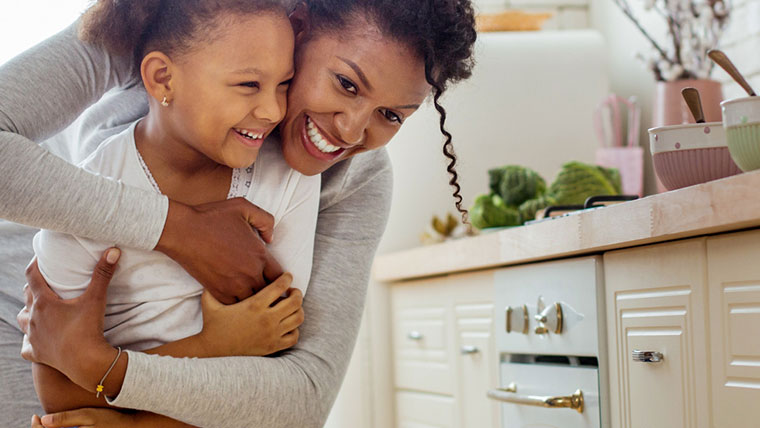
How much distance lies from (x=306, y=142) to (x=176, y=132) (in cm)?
18

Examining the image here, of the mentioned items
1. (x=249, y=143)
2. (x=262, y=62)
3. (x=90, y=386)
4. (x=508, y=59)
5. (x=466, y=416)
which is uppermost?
(x=508, y=59)

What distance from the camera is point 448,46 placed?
1.16 meters

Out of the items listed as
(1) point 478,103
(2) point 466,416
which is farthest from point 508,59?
(2) point 466,416

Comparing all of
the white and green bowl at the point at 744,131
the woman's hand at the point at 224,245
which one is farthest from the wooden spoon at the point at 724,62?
the woman's hand at the point at 224,245

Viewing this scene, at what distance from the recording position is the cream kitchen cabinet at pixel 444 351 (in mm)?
1823

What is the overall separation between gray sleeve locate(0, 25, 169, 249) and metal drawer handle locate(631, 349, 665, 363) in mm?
698

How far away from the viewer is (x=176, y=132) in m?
1.17

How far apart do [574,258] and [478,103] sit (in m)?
1.34

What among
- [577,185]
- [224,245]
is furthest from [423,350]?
[224,245]

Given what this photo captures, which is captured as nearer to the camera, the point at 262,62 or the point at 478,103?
the point at 262,62

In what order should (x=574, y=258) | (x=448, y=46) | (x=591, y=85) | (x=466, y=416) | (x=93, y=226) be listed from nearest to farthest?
1. (x=93, y=226)
2. (x=448, y=46)
3. (x=574, y=258)
4. (x=466, y=416)
5. (x=591, y=85)

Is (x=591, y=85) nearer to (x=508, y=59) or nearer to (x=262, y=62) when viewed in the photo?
(x=508, y=59)

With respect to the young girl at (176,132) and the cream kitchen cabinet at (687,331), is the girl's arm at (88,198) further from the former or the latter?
the cream kitchen cabinet at (687,331)

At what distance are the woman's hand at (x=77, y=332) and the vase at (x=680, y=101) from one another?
155 centimetres
